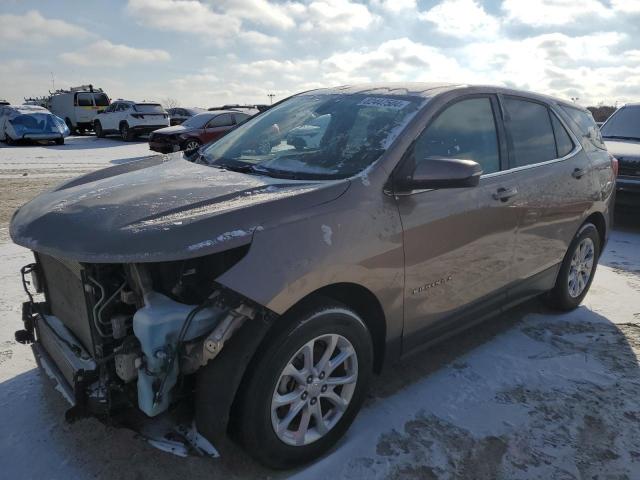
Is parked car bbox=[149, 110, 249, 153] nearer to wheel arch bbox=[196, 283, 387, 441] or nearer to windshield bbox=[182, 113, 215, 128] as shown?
windshield bbox=[182, 113, 215, 128]

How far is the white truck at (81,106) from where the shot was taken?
1011 inches

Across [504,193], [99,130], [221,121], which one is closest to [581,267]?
[504,193]

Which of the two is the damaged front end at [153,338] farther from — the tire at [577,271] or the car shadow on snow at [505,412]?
the tire at [577,271]

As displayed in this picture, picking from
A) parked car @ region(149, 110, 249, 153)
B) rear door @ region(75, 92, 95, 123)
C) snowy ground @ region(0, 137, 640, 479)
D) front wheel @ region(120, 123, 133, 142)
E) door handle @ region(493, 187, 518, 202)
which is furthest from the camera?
rear door @ region(75, 92, 95, 123)

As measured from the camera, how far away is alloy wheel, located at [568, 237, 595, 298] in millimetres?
4291

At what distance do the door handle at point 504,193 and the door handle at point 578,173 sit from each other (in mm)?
918

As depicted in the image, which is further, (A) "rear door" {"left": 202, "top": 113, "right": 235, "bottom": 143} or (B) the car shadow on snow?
(A) "rear door" {"left": 202, "top": 113, "right": 235, "bottom": 143}

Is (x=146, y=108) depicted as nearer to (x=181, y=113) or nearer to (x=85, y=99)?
(x=85, y=99)

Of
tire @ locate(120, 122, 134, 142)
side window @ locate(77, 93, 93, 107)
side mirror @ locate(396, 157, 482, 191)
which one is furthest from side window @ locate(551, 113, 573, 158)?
side window @ locate(77, 93, 93, 107)

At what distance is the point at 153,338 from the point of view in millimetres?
2047

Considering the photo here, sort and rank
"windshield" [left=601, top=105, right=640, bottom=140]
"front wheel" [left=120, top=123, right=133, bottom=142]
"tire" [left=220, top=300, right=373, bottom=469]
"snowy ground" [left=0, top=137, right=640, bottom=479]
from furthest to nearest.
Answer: "front wheel" [left=120, top=123, right=133, bottom=142] → "windshield" [left=601, top=105, right=640, bottom=140] → "snowy ground" [left=0, top=137, right=640, bottom=479] → "tire" [left=220, top=300, right=373, bottom=469]

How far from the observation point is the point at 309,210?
230cm

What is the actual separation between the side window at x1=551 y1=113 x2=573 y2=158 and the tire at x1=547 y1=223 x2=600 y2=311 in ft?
2.19

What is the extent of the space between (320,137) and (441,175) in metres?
0.81
